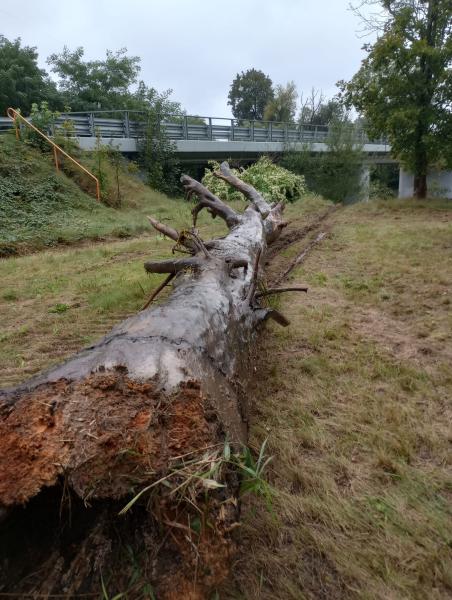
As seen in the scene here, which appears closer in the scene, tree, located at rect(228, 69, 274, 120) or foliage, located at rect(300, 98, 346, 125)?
foliage, located at rect(300, 98, 346, 125)

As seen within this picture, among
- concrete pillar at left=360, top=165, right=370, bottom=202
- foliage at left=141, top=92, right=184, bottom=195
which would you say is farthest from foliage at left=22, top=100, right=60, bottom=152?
concrete pillar at left=360, top=165, right=370, bottom=202

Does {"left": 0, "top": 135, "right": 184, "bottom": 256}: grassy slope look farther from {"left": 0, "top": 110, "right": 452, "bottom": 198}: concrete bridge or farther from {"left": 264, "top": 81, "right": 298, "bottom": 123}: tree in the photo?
{"left": 264, "top": 81, "right": 298, "bottom": 123}: tree

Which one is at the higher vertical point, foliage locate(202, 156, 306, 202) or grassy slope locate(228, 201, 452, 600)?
foliage locate(202, 156, 306, 202)

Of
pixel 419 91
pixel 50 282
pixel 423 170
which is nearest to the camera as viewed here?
pixel 50 282

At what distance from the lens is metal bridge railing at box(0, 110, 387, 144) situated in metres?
15.7

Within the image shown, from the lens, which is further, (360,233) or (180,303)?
(360,233)

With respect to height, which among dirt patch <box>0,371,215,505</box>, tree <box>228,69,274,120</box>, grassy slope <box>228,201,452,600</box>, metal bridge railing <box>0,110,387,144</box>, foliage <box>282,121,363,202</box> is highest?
tree <box>228,69,274,120</box>

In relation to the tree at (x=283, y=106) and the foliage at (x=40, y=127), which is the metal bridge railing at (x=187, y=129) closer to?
the foliage at (x=40, y=127)

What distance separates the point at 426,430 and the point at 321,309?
1.96 m

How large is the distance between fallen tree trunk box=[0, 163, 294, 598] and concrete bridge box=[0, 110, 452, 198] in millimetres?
14585

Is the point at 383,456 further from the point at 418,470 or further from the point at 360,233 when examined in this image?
the point at 360,233

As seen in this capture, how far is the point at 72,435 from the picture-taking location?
1.35 metres

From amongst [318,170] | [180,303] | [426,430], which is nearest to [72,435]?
[180,303]

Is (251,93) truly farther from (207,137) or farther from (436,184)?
(436,184)
